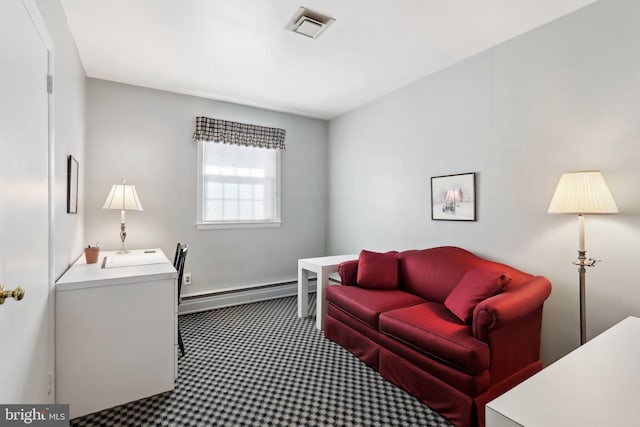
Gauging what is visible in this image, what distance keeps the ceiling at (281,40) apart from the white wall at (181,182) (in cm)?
30

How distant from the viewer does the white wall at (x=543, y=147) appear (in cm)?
191

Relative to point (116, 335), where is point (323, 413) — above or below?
below

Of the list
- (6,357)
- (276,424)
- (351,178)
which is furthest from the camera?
(351,178)

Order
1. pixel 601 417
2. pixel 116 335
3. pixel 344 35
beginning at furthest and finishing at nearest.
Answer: pixel 344 35, pixel 116 335, pixel 601 417

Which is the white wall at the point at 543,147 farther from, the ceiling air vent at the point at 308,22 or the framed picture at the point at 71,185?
the framed picture at the point at 71,185

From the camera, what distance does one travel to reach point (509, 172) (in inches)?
97.3

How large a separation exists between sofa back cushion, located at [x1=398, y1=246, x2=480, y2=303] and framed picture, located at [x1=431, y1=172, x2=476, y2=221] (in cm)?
33

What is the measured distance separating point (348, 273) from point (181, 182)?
2277 millimetres

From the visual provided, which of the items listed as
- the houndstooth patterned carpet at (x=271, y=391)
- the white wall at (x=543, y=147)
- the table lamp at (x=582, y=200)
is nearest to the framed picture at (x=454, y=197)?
the white wall at (x=543, y=147)

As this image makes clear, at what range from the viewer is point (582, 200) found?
182 cm

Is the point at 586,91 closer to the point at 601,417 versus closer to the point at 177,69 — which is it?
the point at 601,417

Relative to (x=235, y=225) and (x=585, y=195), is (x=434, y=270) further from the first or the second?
(x=235, y=225)

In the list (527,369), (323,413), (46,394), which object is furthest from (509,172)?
(46,394)

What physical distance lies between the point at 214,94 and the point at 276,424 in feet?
11.3
